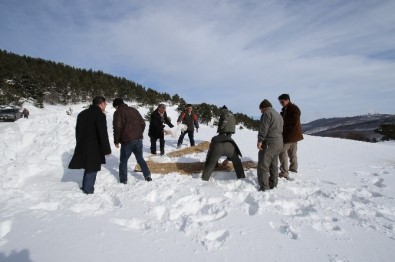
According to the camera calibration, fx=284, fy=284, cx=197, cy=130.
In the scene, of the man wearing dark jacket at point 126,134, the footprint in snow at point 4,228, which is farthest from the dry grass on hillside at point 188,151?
the footprint in snow at point 4,228

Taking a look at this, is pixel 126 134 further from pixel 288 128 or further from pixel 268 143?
pixel 288 128

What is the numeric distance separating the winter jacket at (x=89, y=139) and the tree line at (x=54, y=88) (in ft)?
129

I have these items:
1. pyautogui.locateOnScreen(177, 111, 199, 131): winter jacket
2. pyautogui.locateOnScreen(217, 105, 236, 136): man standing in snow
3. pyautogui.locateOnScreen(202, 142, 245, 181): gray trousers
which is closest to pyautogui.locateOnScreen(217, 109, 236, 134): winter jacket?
pyautogui.locateOnScreen(217, 105, 236, 136): man standing in snow

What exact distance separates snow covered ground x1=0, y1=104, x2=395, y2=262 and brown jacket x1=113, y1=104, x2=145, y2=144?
3.30 ft

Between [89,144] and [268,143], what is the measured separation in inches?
143

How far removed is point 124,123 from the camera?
6.30 meters

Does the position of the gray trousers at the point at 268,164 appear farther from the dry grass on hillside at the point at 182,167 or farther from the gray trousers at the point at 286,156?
the dry grass on hillside at the point at 182,167

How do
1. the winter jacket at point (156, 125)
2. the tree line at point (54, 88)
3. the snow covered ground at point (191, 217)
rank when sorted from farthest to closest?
1. the tree line at point (54, 88)
2. the winter jacket at point (156, 125)
3. the snow covered ground at point (191, 217)

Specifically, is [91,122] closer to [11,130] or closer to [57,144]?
[57,144]

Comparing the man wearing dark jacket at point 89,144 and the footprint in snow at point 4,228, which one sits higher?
the man wearing dark jacket at point 89,144

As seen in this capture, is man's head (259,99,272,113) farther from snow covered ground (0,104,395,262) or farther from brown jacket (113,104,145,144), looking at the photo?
brown jacket (113,104,145,144)

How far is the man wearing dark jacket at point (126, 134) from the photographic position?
20.5 feet

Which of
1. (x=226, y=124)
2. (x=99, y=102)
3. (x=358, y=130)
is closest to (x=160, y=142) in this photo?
(x=226, y=124)

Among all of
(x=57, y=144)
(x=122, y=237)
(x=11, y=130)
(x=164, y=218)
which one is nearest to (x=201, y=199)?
(x=164, y=218)
